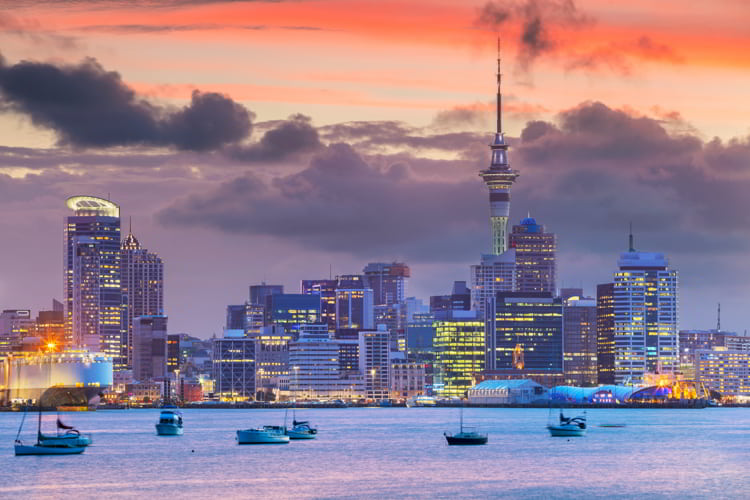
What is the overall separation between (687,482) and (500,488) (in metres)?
14.8

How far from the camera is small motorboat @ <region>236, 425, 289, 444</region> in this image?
6220 inches

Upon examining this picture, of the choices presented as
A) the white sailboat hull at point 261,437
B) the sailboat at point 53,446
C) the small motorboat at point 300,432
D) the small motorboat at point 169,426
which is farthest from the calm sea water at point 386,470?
the small motorboat at point 169,426

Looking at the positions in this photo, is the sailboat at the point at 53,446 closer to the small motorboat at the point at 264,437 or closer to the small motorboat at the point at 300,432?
the small motorboat at the point at 264,437

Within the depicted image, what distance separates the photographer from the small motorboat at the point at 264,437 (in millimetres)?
158000

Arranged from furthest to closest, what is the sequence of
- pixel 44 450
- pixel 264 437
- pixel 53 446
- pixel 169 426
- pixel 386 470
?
pixel 169 426, pixel 264 437, pixel 53 446, pixel 44 450, pixel 386 470

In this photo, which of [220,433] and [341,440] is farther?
[220,433]

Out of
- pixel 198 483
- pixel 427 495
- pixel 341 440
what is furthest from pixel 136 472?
pixel 341 440

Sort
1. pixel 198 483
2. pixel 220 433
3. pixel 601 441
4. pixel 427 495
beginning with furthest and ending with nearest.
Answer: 1. pixel 220 433
2. pixel 601 441
3. pixel 198 483
4. pixel 427 495

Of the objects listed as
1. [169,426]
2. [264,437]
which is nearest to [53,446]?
[264,437]

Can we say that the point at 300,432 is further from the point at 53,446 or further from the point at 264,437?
the point at 53,446

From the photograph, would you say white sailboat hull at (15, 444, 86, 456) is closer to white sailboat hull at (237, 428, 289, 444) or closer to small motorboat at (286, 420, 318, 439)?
white sailboat hull at (237, 428, 289, 444)

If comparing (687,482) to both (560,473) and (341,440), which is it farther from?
(341,440)

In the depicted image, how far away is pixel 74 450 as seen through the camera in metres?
136

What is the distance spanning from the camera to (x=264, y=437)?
159000mm
